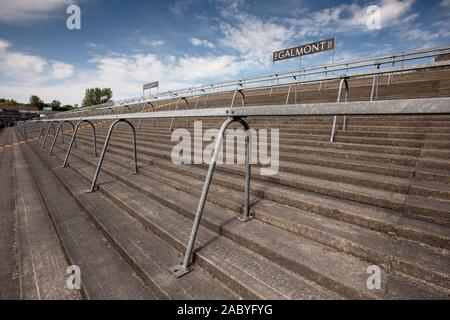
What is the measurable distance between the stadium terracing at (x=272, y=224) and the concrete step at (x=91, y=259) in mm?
13

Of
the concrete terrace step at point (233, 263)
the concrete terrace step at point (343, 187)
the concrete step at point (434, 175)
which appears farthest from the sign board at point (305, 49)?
the concrete terrace step at point (233, 263)

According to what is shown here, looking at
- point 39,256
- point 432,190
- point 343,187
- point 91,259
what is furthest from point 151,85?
point 432,190

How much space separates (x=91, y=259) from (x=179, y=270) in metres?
1.01

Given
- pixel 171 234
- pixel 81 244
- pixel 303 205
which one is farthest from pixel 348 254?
pixel 81 244

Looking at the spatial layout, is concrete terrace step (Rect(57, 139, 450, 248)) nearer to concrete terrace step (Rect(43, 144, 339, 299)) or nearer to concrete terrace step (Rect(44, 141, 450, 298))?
concrete terrace step (Rect(44, 141, 450, 298))

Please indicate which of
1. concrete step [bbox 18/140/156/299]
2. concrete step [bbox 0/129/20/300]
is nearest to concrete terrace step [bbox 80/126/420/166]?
concrete step [bbox 18/140/156/299]

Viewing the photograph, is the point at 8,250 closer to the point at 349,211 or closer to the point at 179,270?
the point at 179,270

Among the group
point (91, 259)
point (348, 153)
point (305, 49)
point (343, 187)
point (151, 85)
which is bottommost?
point (91, 259)

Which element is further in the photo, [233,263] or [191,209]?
[191,209]

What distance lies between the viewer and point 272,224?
94.2 inches

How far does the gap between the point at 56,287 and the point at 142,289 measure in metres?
0.82

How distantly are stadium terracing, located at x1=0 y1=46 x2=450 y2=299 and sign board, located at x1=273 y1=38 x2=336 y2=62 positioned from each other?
58.6 feet
